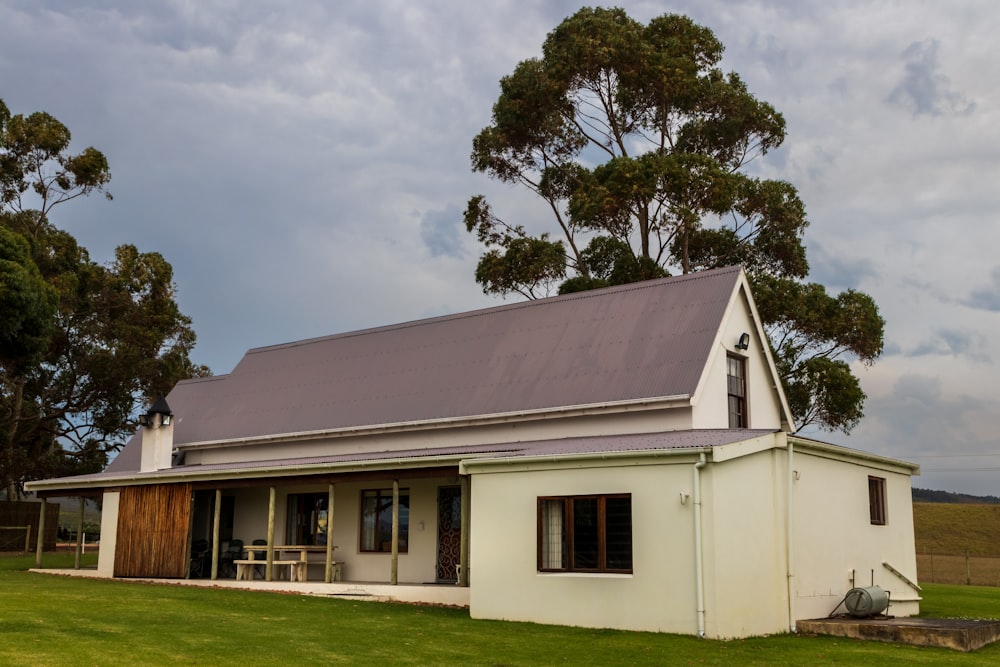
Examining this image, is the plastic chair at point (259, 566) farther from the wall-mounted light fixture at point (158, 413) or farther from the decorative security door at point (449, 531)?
the wall-mounted light fixture at point (158, 413)

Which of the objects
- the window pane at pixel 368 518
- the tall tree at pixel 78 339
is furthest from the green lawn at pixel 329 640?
the tall tree at pixel 78 339

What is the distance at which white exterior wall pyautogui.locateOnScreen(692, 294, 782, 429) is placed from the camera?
21016 mm

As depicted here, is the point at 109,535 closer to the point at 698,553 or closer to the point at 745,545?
the point at 698,553

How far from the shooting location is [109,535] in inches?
1034

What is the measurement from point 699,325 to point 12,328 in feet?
69.4

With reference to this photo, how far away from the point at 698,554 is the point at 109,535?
684 inches

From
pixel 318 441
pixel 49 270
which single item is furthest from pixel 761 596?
pixel 49 270

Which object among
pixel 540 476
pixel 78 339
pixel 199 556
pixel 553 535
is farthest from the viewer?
pixel 78 339

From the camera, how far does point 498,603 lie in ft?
57.5

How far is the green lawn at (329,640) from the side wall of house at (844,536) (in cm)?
180

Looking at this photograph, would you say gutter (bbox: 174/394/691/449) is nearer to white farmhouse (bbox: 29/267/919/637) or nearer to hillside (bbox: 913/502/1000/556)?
white farmhouse (bbox: 29/267/919/637)

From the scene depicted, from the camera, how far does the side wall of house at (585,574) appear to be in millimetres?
15656

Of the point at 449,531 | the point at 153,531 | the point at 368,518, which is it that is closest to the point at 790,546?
the point at 449,531

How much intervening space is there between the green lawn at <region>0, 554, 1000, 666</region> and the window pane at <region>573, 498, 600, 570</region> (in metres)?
1.15
